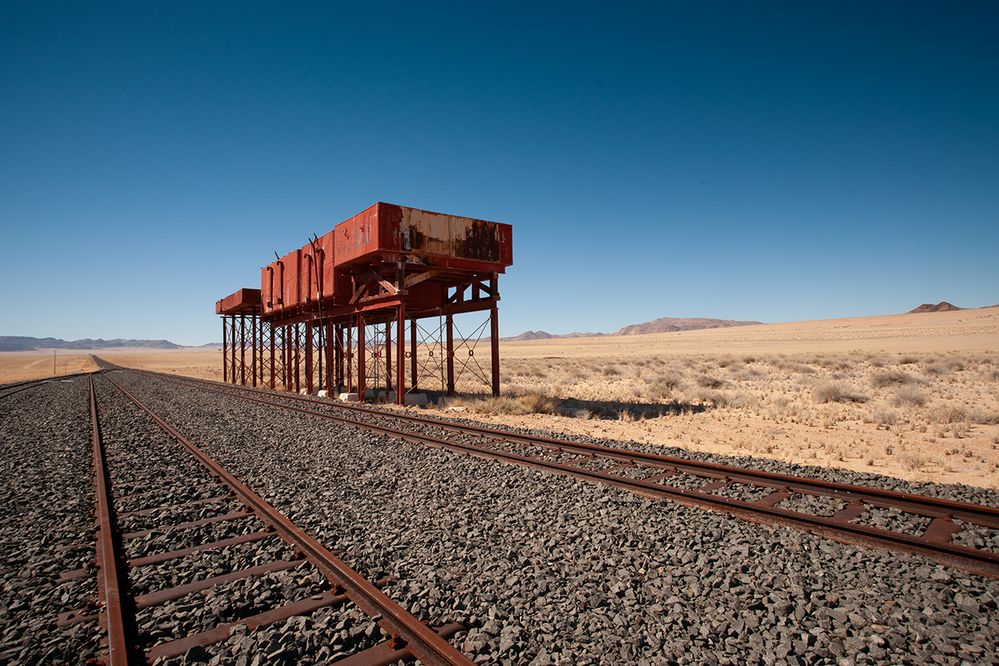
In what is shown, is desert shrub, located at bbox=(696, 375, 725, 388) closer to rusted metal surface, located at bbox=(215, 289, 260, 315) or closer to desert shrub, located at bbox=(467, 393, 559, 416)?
desert shrub, located at bbox=(467, 393, 559, 416)

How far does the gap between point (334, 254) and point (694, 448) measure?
16.6m

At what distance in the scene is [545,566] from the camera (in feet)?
15.3

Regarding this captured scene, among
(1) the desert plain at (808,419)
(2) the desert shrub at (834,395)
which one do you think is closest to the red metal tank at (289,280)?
(1) the desert plain at (808,419)

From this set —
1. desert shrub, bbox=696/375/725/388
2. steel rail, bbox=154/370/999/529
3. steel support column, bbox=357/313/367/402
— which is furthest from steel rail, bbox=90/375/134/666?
desert shrub, bbox=696/375/725/388

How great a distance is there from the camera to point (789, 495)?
6504mm

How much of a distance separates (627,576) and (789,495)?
3.30 meters

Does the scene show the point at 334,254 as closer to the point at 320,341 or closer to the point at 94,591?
the point at 320,341

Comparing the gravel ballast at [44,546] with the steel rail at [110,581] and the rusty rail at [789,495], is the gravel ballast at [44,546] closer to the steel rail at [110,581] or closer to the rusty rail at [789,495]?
the steel rail at [110,581]

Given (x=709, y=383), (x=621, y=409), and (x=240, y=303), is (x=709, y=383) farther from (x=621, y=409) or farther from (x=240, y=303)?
(x=240, y=303)

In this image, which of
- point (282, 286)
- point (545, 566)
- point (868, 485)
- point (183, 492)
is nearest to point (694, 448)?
point (868, 485)

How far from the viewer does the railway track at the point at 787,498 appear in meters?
4.93

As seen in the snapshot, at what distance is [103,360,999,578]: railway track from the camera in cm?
493

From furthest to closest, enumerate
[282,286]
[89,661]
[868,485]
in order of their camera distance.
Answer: [282,286] → [868,485] → [89,661]

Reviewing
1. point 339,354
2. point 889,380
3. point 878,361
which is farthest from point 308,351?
point 878,361
